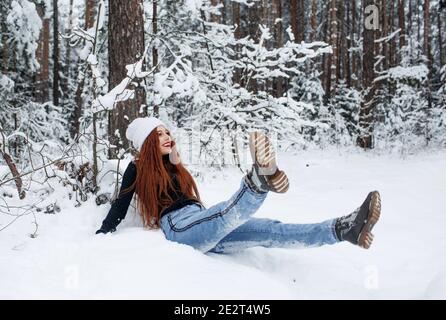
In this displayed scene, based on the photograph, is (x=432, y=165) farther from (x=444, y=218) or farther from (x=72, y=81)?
(x=72, y=81)

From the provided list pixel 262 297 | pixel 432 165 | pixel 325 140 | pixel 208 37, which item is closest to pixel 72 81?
pixel 325 140

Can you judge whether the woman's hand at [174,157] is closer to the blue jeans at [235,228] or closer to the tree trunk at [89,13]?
the blue jeans at [235,228]

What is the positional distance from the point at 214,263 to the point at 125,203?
37.2 inches

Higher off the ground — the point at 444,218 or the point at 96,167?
the point at 96,167

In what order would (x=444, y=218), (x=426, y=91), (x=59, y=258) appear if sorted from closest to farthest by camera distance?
(x=59, y=258)
(x=444, y=218)
(x=426, y=91)

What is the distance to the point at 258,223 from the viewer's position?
117 inches

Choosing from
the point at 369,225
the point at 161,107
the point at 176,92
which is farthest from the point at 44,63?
the point at 369,225

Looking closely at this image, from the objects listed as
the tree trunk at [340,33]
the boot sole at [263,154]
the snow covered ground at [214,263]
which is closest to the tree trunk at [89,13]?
the tree trunk at [340,33]

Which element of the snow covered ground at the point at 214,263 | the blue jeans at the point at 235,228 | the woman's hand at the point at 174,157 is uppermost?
the woman's hand at the point at 174,157

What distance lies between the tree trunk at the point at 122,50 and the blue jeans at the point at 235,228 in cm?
165

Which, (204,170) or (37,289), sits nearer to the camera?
(37,289)

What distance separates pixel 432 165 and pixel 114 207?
244 inches

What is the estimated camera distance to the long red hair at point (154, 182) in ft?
10.6

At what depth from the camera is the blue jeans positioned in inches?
99.3
